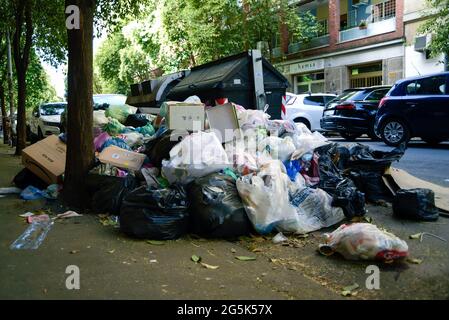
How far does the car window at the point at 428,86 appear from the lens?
9203 millimetres

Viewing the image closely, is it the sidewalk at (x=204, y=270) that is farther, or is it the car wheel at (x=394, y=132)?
the car wheel at (x=394, y=132)

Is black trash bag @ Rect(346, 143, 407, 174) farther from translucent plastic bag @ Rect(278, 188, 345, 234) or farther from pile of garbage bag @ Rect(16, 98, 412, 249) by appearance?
translucent plastic bag @ Rect(278, 188, 345, 234)

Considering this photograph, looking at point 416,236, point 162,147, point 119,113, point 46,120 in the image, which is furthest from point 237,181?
point 46,120

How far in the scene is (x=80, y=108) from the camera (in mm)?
5145

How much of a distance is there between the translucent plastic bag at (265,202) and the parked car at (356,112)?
8075 millimetres

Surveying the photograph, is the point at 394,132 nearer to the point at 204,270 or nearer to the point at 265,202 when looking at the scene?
the point at 265,202

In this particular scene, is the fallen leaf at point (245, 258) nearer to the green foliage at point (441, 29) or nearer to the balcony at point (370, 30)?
the green foliage at point (441, 29)

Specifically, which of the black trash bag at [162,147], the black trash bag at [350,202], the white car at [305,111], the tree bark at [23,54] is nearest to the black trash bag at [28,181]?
the black trash bag at [162,147]

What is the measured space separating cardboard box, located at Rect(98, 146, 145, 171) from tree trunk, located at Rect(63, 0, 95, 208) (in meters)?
0.21

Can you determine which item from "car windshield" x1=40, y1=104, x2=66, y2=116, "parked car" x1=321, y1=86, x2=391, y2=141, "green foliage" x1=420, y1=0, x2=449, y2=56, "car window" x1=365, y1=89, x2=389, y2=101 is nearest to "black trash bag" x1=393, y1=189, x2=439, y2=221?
"parked car" x1=321, y1=86, x2=391, y2=141

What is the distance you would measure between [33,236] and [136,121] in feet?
13.3

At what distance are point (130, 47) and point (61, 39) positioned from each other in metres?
15.9

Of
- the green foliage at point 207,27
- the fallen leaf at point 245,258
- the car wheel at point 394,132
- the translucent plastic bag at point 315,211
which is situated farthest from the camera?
the green foliage at point 207,27

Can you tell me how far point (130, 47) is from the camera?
29375 mm
